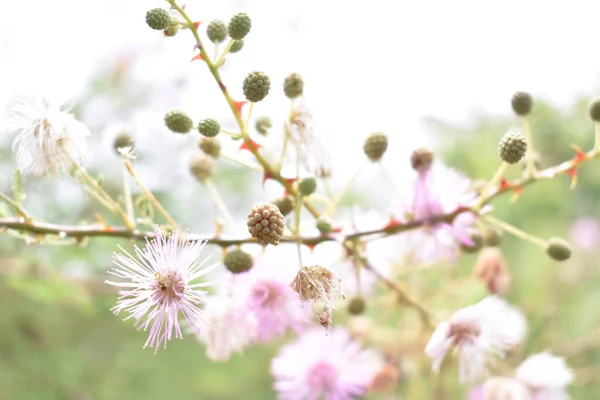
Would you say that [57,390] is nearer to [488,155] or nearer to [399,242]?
[399,242]

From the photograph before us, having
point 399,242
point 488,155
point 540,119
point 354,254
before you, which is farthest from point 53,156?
point 540,119

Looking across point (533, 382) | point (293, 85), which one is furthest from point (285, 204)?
point (533, 382)

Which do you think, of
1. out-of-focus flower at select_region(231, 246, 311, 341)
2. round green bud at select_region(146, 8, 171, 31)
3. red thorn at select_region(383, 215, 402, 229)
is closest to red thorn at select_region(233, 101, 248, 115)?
round green bud at select_region(146, 8, 171, 31)

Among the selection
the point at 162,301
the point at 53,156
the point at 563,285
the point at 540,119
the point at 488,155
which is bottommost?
the point at 162,301

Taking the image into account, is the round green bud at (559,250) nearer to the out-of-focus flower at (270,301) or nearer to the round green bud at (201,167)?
the out-of-focus flower at (270,301)

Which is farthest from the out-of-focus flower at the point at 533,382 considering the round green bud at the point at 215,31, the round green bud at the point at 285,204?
the round green bud at the point at 215,31

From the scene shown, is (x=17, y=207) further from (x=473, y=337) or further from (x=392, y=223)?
(x=473, y=337)
